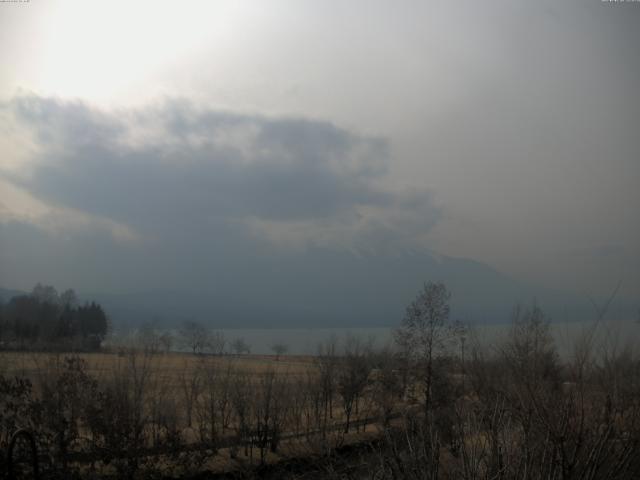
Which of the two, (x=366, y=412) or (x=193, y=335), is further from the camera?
(x=193, y=335)

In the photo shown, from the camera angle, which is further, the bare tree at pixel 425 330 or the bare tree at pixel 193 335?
the bare tree at pixel 193 335

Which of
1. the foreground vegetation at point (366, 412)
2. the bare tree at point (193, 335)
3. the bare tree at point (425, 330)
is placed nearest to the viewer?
the foreground vegetation at point (366, 412)

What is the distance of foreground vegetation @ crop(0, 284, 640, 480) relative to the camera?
7555 millimetres

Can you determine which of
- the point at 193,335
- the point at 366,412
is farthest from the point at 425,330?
the point at 193,335

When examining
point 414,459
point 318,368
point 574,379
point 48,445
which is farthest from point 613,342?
point 318,368

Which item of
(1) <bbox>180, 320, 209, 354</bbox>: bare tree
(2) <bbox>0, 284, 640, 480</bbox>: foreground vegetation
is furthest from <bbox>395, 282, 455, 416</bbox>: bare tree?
(1) <bbox>180, 320, 209, 354</bbox>: bare tree

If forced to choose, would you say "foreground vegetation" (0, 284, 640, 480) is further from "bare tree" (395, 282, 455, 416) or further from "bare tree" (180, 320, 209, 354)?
"bare tree" (180, 320, 209, 354)

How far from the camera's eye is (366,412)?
34625 mm

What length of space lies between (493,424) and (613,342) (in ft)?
15.0

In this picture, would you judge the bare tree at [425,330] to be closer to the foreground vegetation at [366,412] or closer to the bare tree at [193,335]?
the foreground vegetation at [366,412]

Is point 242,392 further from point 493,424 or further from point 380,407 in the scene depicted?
point 493,424

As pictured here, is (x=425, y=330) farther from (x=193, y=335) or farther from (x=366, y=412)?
(x=193, y=335)

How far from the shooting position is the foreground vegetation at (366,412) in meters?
7.55

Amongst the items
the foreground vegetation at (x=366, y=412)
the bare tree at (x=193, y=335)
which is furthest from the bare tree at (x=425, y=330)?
the bare tree at (x=193, y=335)
